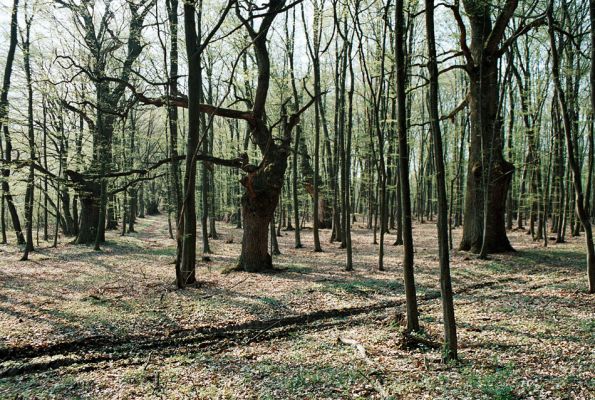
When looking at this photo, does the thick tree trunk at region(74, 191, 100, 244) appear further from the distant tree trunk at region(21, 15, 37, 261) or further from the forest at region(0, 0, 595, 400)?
the distant tree trunk at region(21, 15, 37, 261)

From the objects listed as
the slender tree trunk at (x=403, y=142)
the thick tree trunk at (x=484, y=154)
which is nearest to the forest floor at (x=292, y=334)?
the slender tree trunk at (x=403, y=142)

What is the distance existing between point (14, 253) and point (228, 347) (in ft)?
49.9

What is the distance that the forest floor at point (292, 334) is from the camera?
4.34m

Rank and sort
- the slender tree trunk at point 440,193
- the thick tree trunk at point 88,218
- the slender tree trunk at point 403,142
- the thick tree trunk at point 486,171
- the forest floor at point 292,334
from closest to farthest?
the forest floor at point 292,334, the slender tree trunk at point 440,193, the slender tree trunk at point 403,142, the thick tree trunk at point 486,171, the thick tree trunk at point 88,218

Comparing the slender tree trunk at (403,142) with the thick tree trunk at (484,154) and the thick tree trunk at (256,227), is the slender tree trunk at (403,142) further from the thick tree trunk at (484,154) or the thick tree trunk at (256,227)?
the thick tree trunk at (484,154)

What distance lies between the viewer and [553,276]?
9.70 meters

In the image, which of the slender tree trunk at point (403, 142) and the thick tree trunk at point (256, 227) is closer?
the slender tree trunk at point (403, 142)

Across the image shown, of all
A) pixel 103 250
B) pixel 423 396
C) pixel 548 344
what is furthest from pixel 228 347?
pixel 103 250

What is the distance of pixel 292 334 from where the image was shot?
6496 mm

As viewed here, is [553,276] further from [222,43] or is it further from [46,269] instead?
[222,43]

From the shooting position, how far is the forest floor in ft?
14.2

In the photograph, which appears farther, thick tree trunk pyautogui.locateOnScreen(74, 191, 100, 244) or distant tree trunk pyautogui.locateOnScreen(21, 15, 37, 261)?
thick tree trunk pyautogui.locateOnScreen(74, 191, 100, 244)

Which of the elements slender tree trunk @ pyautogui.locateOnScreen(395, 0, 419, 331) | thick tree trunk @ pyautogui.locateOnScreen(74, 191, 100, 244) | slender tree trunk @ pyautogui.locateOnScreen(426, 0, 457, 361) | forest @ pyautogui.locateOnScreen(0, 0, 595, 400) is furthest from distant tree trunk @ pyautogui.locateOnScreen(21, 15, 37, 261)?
slender tree trunk @ pyautogui.locateOnScreen(426, 0, 457, 361)

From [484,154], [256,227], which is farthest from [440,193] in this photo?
[484,154]
